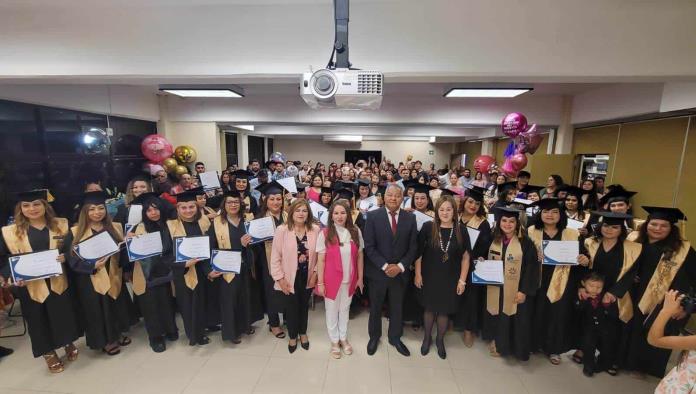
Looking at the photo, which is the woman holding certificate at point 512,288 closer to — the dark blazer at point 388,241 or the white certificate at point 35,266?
the dark blazer at point 388,241

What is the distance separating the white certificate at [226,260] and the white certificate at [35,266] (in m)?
1.17

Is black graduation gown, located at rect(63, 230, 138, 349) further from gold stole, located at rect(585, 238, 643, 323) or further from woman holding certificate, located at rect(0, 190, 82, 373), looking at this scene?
gold stole, located at rect(585, 238, 643, 323)

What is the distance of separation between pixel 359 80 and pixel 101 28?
2.66 meters

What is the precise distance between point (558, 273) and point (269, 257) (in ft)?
8.91

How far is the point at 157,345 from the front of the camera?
2.85 meters

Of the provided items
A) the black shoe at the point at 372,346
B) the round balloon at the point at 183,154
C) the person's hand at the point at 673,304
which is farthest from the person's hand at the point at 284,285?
the round balloon at the point at 183,154

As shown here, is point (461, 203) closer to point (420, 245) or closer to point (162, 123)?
point (420, 245)

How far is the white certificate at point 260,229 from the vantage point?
111 inches

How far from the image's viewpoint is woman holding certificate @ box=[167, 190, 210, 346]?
2.71 m

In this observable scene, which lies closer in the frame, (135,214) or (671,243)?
(671,243)

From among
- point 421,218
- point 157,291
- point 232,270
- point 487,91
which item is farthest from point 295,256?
point 487,91

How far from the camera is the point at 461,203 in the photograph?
3270 millimetres

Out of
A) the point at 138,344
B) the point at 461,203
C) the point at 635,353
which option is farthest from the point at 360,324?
the point at 635,353

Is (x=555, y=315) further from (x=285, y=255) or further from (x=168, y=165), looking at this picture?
(x=168, y=165)
